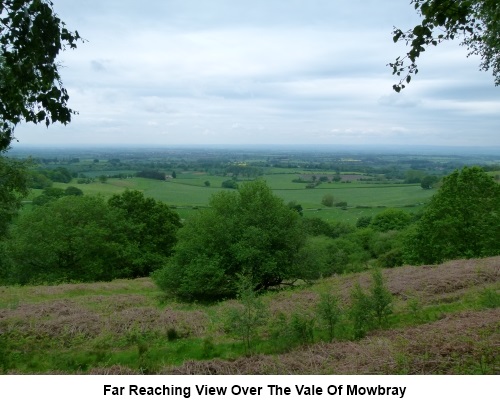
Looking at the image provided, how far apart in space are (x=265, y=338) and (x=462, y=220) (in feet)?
86.7

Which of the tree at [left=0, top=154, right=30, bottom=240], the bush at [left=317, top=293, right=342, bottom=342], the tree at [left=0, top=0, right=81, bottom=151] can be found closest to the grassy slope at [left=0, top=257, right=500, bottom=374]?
the bush at [left=317, top=293, right=342, bottom=342]

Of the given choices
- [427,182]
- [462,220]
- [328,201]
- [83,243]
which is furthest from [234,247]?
[427,182]

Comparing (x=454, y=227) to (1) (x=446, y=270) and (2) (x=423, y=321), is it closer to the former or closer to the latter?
(1) (x=446, y=270)

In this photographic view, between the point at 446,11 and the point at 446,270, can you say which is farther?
the point at 446,270

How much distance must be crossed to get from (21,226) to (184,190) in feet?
163

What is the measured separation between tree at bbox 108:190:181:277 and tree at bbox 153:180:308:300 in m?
15.4

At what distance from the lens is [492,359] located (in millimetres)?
7242

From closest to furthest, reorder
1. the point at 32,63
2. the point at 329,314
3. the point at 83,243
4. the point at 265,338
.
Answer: the point at 32,63 → the point at 329,314 → the point at 265,338 → the point at 83,243

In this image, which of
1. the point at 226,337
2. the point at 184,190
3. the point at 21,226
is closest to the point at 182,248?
the point at 226,337

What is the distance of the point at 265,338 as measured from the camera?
11.4 metres

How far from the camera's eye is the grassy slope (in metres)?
7.87

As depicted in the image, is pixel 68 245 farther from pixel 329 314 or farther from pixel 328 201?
pixel 328 201

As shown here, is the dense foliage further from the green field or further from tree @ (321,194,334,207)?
tree @ (321,194,334,207)

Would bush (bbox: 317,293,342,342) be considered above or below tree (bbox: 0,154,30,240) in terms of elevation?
below
